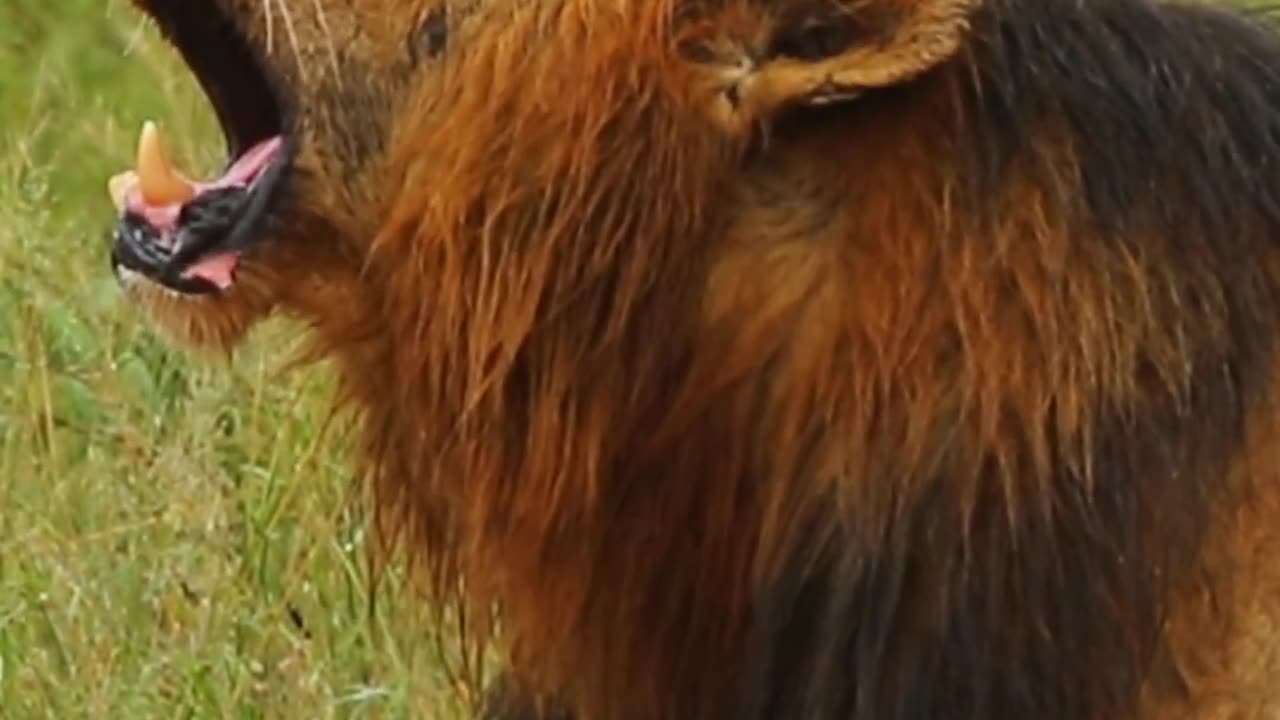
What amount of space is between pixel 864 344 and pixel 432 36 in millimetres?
586

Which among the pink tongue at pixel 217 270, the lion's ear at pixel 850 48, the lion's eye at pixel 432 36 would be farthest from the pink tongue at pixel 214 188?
the lion's ear at pixel 850 48

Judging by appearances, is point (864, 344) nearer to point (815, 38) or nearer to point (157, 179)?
point (815, 38)

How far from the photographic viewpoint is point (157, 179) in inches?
144

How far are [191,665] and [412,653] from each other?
0.34 m

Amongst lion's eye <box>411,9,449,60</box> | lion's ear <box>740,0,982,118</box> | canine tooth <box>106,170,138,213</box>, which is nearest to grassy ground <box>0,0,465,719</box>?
canine tooth <box>106,170,138,213</box>

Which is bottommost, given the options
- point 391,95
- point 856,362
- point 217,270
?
point 856,362

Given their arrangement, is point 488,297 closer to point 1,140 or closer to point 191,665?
point 191,665

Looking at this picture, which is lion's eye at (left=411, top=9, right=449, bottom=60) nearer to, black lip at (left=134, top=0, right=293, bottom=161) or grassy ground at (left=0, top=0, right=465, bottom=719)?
black lip at (left=134, top=0, right=293, bottom=161)

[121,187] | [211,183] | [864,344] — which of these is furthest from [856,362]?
[121,187]

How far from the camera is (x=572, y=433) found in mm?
3225

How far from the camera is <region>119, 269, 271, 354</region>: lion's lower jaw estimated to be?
3498 millimetres

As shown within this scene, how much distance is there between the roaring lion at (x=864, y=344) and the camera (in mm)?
3061

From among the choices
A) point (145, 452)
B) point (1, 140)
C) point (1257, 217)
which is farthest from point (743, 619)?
point (1, 140)

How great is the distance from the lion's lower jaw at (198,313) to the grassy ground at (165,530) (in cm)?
72
